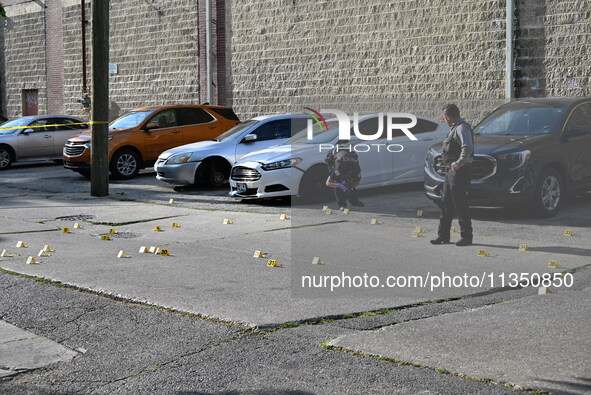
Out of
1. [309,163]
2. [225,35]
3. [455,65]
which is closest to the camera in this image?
[309,163]

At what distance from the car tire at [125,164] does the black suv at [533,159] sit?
9.57 meters

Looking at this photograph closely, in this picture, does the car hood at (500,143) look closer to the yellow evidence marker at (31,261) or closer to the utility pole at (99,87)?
the yellow evidence marker at (31,261)

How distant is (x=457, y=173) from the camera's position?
995 centimetres

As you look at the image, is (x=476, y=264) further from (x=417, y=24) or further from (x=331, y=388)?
(x=417, y=24)

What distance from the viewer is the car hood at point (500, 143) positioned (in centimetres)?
1185

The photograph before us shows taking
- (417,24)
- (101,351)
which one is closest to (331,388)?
(101,351)

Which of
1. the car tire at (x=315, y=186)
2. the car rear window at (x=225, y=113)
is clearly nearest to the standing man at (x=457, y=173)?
the car tire at (x=315, y=186)

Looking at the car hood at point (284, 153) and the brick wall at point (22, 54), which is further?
the brick wall at point (22, 54)

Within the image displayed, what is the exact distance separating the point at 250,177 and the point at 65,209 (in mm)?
3228

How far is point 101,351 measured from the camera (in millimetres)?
6320

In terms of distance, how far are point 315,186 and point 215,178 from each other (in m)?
3.45

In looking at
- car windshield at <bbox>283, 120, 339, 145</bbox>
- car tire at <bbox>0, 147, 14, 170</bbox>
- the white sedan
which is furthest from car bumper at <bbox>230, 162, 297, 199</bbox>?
car tire at <bbox>0, 147, 14, 170</bbox>

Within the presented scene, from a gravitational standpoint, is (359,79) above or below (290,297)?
above

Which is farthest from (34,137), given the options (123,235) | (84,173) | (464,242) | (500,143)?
(464,242)
